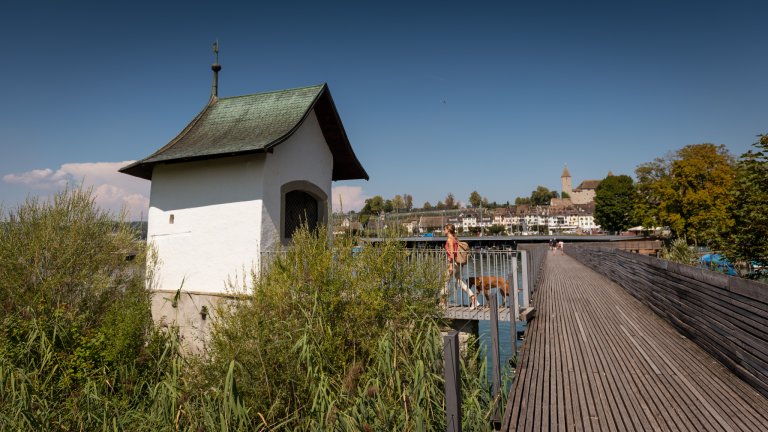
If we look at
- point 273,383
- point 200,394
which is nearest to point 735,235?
point 273,383

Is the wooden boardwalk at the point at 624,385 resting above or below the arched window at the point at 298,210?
below

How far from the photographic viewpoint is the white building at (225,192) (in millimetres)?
9117

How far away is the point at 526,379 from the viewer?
15.4ft

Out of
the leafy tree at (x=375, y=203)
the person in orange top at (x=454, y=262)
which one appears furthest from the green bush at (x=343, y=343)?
the leafy tree at (x=375, y=203)

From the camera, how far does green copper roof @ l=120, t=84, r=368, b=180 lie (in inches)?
368

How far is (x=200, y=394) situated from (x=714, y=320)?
668 centimetres

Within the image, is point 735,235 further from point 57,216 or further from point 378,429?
point 57,216

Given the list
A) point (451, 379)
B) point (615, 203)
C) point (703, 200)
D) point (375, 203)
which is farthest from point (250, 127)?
point (375, 203)

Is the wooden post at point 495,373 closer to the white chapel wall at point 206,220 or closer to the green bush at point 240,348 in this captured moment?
the green bush at point 240,348

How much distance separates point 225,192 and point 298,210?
214cm

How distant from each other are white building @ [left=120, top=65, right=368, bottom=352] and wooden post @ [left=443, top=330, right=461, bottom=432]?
6292 millimetres

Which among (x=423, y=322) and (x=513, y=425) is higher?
(x=423, y=322)

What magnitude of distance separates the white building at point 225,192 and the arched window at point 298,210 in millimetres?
29

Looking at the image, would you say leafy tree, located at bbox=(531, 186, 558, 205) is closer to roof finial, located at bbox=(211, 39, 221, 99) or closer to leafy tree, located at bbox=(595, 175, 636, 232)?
leafy tree, located at bbox=(595, 175, 636, 232)
